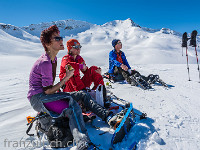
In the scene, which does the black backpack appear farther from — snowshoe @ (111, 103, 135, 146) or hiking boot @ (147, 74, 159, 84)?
hiking boot @ (147, 74, 159, 84)

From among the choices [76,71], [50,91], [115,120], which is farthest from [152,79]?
[50,91]

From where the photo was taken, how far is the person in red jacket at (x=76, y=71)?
11.7 feet

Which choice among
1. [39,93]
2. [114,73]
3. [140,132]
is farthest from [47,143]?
[114,73]

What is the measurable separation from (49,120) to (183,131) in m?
2.42

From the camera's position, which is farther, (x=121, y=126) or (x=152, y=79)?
(x=152, y=79)

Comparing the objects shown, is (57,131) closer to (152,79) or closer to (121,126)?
(121,126)

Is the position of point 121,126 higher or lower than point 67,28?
lower

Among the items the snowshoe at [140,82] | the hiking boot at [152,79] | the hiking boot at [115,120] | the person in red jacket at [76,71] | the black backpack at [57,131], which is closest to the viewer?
the black backpack at [57,131]

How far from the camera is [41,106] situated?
2459 mm

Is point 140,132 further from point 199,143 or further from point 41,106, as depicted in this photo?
point 41,106

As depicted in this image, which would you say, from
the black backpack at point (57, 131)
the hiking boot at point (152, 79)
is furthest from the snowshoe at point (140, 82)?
the black backpack at point (57, 131)

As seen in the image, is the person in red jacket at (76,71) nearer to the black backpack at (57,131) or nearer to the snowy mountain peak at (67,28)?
the black backpack at (57,131)

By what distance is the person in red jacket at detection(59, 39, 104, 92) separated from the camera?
3573mm

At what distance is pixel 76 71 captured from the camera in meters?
3.56
